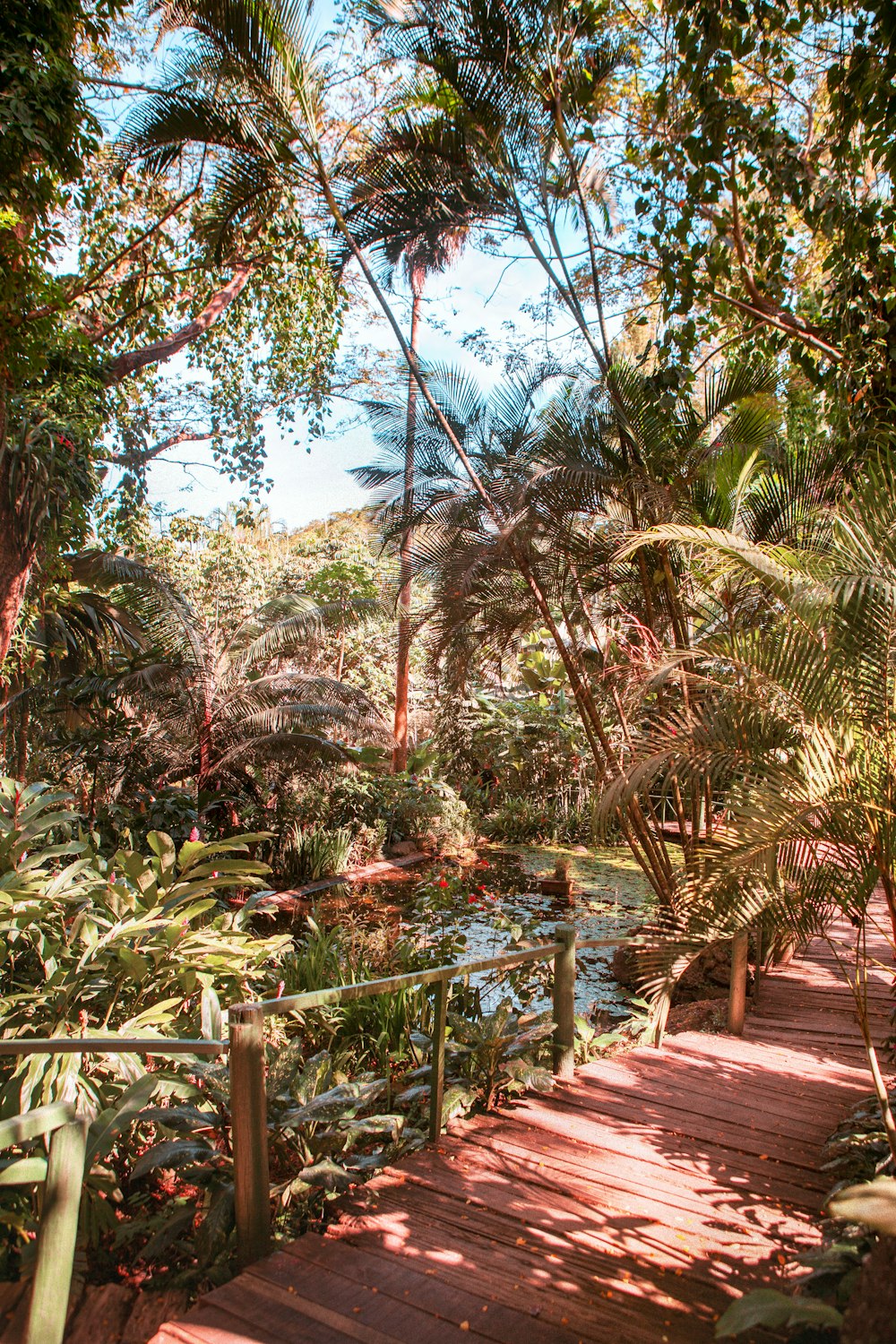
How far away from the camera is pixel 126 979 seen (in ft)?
11.5

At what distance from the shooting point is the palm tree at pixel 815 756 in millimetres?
2803

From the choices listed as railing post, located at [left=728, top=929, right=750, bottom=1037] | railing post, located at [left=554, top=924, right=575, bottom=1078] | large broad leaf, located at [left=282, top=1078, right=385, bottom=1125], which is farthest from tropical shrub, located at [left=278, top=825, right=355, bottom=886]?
large broad leaf, located at [left=282, top=1078, right=385, bottom=1125]

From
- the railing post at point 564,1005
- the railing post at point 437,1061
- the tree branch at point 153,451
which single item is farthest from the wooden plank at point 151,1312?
the tree branch at point 153,451

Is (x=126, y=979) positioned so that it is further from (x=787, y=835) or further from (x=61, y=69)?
(x=61, y=69)

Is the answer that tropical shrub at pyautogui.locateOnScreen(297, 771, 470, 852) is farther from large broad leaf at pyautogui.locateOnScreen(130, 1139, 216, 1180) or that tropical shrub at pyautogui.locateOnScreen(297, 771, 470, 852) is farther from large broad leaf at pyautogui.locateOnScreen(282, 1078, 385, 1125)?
large broad leaf at pyautogui.locateOnScreen(130, 1139, 216, 1180)

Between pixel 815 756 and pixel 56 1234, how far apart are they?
96.4 inches

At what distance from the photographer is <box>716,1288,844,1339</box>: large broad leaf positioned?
1.65 m

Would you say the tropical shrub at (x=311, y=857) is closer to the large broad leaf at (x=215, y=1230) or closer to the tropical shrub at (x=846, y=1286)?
the large broad leaf at (x=215, y=1230)

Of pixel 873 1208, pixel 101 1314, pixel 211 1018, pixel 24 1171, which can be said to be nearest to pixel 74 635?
pixel 211 1018

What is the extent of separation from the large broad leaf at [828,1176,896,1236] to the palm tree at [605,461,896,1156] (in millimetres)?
1110

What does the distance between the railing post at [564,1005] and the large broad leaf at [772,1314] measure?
2.22 metres

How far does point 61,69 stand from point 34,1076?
17.6ft

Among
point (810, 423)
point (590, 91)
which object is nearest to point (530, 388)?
point (590, 91)

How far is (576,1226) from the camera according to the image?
2645 millimetres
